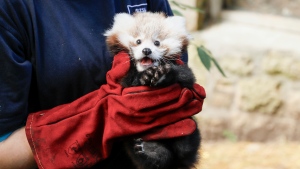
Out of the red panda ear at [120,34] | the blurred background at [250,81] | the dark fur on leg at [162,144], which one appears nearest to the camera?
the dark fur on leg at [162,144]

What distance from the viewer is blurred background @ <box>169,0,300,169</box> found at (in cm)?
320

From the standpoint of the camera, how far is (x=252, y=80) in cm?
331

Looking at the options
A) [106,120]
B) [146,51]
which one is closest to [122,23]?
[146,51]

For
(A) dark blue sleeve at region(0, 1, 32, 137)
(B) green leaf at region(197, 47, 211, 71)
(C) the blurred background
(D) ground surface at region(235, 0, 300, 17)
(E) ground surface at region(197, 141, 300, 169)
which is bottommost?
(E) ground surface at region(197, 141, 300, 169)

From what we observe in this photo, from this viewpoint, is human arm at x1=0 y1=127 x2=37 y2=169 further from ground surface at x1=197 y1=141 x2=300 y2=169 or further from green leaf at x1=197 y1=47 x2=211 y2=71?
ground surface at x1=197 y1=141 x2=300 y2=169

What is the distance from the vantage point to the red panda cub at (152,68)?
4.15ft

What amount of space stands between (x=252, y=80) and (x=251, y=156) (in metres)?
0.55

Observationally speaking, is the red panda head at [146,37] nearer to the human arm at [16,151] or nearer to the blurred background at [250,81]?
the human arm at [16,151]

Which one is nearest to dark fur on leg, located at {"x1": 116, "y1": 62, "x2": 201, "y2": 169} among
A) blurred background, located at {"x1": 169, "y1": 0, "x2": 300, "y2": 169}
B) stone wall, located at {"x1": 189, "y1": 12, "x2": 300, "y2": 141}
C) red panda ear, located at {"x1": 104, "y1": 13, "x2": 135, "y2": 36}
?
red panda ear, located at {"x1": 104, "y1": 13, "x2": 135, "y2": 36}

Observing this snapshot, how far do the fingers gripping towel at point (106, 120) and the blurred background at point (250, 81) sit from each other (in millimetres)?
1929

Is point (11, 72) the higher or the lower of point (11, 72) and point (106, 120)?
the higher

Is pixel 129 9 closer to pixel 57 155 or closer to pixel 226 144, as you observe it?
pixel 57 155

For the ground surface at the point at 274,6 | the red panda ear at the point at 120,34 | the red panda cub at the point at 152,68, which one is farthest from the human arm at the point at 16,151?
the ground surface at the point at 274,6

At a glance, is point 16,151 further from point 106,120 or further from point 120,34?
point 120,34
